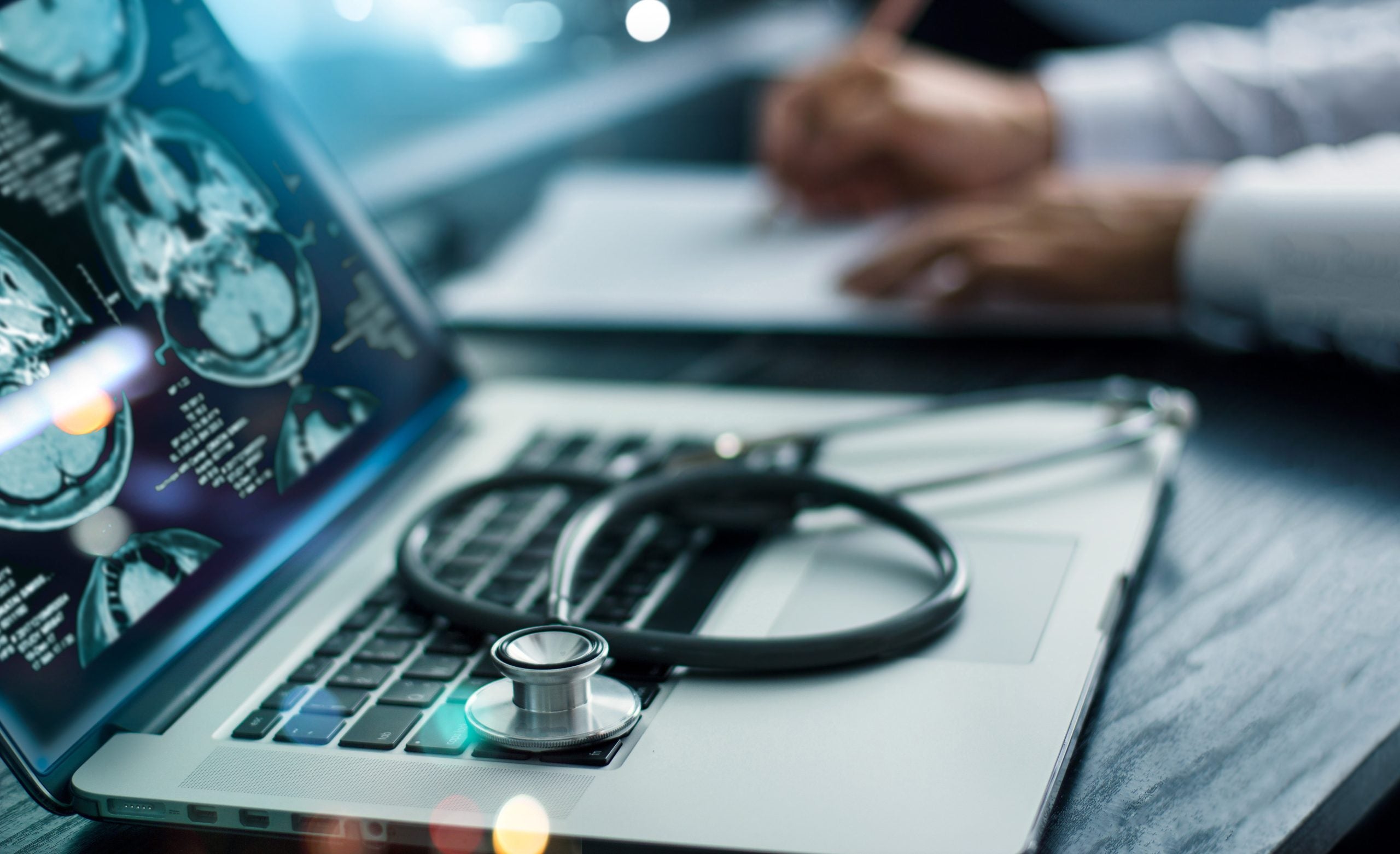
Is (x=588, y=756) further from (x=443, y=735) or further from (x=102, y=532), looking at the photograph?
(x=102, y=532)

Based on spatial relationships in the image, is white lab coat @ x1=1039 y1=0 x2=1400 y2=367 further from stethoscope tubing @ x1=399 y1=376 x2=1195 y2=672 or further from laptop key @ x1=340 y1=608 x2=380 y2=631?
laptop key @ x1=340 y1=608 x2=380 y2=631

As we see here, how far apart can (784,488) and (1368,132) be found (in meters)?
0.77

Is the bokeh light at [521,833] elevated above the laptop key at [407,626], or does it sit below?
below

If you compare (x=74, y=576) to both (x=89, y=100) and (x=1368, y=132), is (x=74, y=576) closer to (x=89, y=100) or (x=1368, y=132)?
(x=89, y=100)

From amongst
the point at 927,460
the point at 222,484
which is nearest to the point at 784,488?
the point at 927,460

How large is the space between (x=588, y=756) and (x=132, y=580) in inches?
6.9

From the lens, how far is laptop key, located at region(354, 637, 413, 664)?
16.6 inches

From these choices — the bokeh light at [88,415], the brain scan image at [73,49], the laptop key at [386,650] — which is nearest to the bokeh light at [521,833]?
the laptop key at [386,650]

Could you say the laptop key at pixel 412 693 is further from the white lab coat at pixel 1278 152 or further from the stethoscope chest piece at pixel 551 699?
the white lab coat at pixel 1278 152

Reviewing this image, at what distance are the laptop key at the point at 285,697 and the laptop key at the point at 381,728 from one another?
30 mm

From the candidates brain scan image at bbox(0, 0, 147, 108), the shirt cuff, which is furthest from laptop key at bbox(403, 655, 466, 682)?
the shirt cuff

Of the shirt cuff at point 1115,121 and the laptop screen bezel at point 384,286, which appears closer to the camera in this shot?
the laptop screen bezel at point 384,286

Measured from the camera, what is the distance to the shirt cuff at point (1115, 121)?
43.8 inches

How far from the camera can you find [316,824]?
1.14 ft
